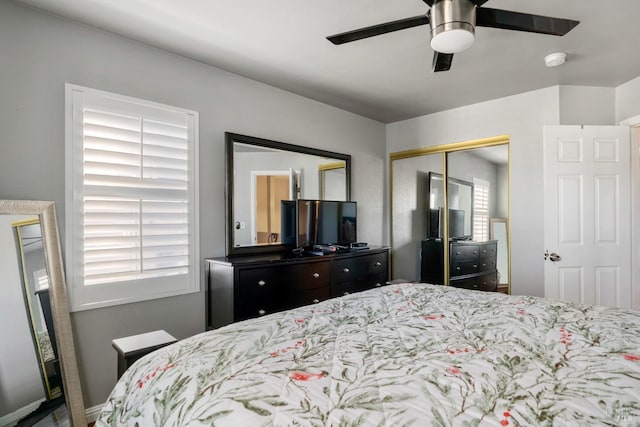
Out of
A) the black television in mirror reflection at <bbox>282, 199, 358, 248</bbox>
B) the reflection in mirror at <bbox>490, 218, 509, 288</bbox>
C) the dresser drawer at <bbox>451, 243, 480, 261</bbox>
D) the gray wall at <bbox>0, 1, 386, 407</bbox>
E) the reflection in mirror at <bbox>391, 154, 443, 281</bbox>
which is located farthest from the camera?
the reflection in mirror at <bbox>391, 154, 443, 281</bbox>

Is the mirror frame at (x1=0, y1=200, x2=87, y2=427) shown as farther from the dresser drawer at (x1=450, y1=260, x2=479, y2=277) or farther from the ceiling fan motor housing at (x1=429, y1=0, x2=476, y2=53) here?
the dresser drawer at (x1=450, y1=260, x2=479, y2=277)

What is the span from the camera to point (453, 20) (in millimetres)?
1623

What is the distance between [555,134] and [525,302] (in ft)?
7.19

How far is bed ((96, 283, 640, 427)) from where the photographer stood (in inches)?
29.0

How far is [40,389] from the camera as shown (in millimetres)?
1791

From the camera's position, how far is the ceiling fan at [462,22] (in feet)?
5.32

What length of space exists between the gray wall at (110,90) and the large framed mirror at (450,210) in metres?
1.74

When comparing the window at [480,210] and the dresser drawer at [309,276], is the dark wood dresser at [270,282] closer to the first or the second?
the dresser drawer at [309,276]

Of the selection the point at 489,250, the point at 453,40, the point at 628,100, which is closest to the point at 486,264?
the point at 489,250

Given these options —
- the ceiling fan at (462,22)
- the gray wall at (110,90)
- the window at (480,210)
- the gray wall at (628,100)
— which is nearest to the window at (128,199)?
the gray wall at (110,90)

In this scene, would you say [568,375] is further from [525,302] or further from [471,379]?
[525,302]

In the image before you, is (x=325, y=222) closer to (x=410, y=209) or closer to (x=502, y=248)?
(x=410, y=209)

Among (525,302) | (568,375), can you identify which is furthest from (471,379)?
(525,302)

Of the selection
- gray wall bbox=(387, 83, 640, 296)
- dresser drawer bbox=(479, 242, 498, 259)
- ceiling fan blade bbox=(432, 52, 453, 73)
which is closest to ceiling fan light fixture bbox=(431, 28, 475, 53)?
ceiling fan blade bbox=(432, 52, 453, 73)
